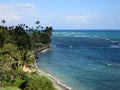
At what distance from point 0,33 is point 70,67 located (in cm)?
2484

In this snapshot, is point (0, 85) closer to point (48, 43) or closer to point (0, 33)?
point (0, 33)

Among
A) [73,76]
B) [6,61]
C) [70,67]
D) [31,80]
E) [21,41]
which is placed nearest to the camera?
[31,80]

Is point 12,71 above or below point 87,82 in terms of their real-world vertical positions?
above

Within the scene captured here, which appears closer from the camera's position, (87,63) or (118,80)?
(118,80)

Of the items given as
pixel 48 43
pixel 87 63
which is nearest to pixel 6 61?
pixel 87 63

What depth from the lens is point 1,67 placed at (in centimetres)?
5762

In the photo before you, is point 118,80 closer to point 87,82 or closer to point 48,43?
point 87,82

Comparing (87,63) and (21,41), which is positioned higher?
(21,41)

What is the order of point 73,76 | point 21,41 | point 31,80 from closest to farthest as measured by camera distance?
point 31,80 < point 73,76 < point 21,41

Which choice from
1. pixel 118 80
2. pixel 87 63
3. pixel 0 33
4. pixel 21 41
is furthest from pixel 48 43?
pixel 118 80

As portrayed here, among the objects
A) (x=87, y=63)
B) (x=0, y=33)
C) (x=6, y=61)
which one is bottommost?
(x=87, y=63)

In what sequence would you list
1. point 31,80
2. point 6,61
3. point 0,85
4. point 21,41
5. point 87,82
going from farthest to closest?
point 21,41, point 87,82, point 6,61, point 0,85, point 31,80

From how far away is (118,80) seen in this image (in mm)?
69750

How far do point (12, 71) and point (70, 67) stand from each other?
1272 inches
